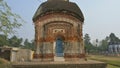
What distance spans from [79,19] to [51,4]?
2984 millimetres

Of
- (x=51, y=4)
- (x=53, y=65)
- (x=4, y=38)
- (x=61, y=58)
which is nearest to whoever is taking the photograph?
(x=4, y=38)

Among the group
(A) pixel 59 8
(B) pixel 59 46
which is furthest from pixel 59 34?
(A) pixel 59 8

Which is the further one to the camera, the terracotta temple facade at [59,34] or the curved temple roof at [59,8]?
the curved temple roof at [59,8]

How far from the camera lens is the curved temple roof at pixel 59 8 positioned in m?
18.8

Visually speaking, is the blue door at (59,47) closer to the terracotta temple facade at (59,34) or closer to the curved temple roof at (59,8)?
the terracotta temple facade at (59,34)

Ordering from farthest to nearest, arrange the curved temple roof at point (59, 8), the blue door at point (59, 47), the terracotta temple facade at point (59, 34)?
the curved temple roof at point (59, 8), the blue door at point (59, 47), the terracotta temple facade at point (59, 34)

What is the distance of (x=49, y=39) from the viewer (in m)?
18.5

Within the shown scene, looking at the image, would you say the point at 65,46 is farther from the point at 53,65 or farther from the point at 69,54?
the point at 53,65

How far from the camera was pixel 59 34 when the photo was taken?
61.0 feet

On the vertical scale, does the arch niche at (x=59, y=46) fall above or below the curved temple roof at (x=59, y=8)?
below

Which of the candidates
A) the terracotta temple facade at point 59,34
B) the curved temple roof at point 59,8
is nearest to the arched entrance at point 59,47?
the terracotta temple facade at point 59,34

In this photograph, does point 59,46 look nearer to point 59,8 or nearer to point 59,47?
point 59,47

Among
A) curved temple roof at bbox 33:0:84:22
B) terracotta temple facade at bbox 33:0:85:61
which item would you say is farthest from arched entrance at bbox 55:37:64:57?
curved temple roof at bbox 33:0:84:22

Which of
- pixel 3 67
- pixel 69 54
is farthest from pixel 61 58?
pixel 3 67
